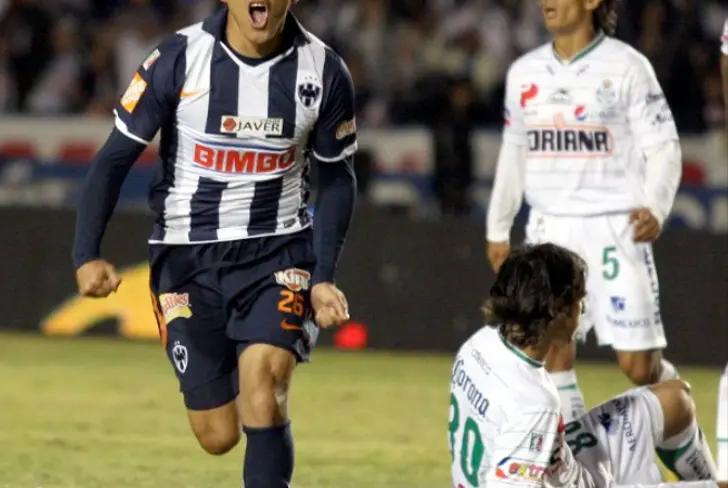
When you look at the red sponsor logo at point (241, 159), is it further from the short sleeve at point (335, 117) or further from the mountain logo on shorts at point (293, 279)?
the mountain logo on shorts at point (293, 279)

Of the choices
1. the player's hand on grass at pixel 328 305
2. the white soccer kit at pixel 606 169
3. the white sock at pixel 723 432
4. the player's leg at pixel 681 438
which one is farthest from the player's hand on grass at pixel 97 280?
the white soccer kit at pixel 606 169

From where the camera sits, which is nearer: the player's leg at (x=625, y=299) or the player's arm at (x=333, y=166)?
the player's arm at (x=333, y=166)

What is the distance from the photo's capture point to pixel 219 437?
6.68 metres

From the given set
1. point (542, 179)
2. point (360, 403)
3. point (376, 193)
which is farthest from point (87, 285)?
point (376, 193)

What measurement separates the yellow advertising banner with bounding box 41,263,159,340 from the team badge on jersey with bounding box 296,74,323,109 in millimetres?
6918

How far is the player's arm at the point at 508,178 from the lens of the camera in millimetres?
8367

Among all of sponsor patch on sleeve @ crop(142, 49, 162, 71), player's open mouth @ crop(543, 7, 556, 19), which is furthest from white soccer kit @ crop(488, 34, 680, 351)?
sponsor patch on sleeve @ crop(142, 49, 162, 71)

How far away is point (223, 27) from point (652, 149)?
2.49 metres

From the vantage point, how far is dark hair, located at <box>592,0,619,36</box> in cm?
827

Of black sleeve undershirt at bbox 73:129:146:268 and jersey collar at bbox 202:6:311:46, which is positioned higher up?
jersey collar at bbox 202:6:311:46

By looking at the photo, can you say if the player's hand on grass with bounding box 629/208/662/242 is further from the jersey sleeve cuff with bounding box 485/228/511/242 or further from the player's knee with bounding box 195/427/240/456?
the player's knee with bounding box 195/427/240/456

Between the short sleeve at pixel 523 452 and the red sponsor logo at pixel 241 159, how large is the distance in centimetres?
156

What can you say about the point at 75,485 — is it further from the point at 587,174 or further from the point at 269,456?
the point at 587,174

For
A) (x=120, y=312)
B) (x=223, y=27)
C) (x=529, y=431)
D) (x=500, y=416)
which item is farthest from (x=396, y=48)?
(x=529, y=431)
